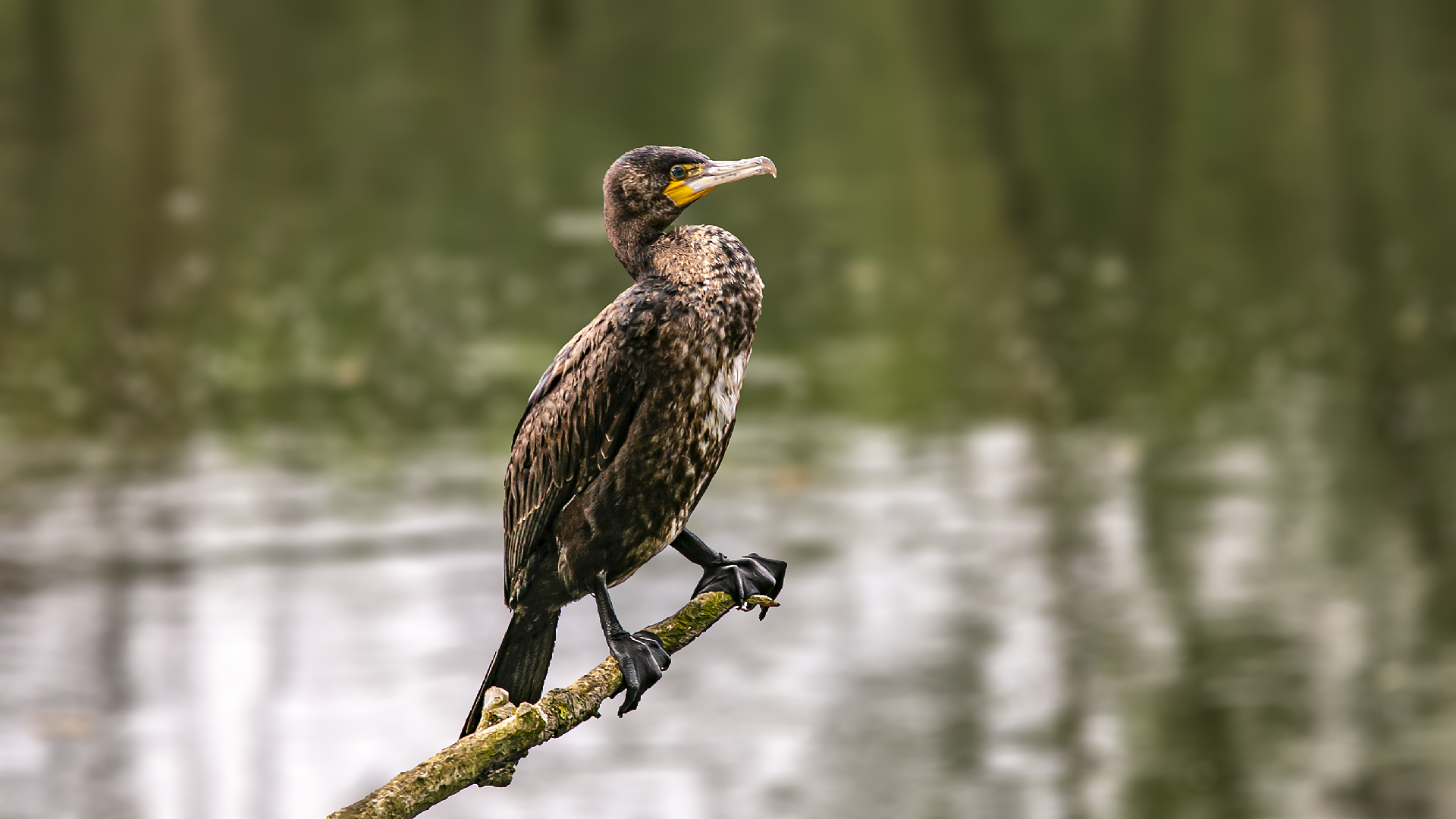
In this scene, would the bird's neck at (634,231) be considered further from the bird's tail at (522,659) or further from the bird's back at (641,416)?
the bird's tail at (522,659)

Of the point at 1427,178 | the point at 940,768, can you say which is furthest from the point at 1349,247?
the point at 940,768

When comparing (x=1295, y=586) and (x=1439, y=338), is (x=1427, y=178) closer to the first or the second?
(x=1439, y=338)

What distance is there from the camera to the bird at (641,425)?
151 centimetres

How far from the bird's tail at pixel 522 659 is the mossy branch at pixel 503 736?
0.25ft

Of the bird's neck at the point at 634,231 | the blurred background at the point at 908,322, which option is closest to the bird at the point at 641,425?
the bird's neck at the point at 634,231

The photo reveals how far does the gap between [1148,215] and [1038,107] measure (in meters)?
1.37

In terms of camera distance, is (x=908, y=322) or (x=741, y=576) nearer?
(x=741, y=576)

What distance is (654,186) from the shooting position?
1514mm

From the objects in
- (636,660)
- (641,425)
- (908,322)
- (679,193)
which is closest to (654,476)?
(641,425)

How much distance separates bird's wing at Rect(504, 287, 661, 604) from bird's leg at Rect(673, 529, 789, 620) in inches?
6.2

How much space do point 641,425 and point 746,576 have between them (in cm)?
21

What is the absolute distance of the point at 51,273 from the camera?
11.3 meters

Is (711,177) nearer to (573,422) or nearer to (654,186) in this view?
(654,186)

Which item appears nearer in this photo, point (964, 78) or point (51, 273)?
point (51, 273)
